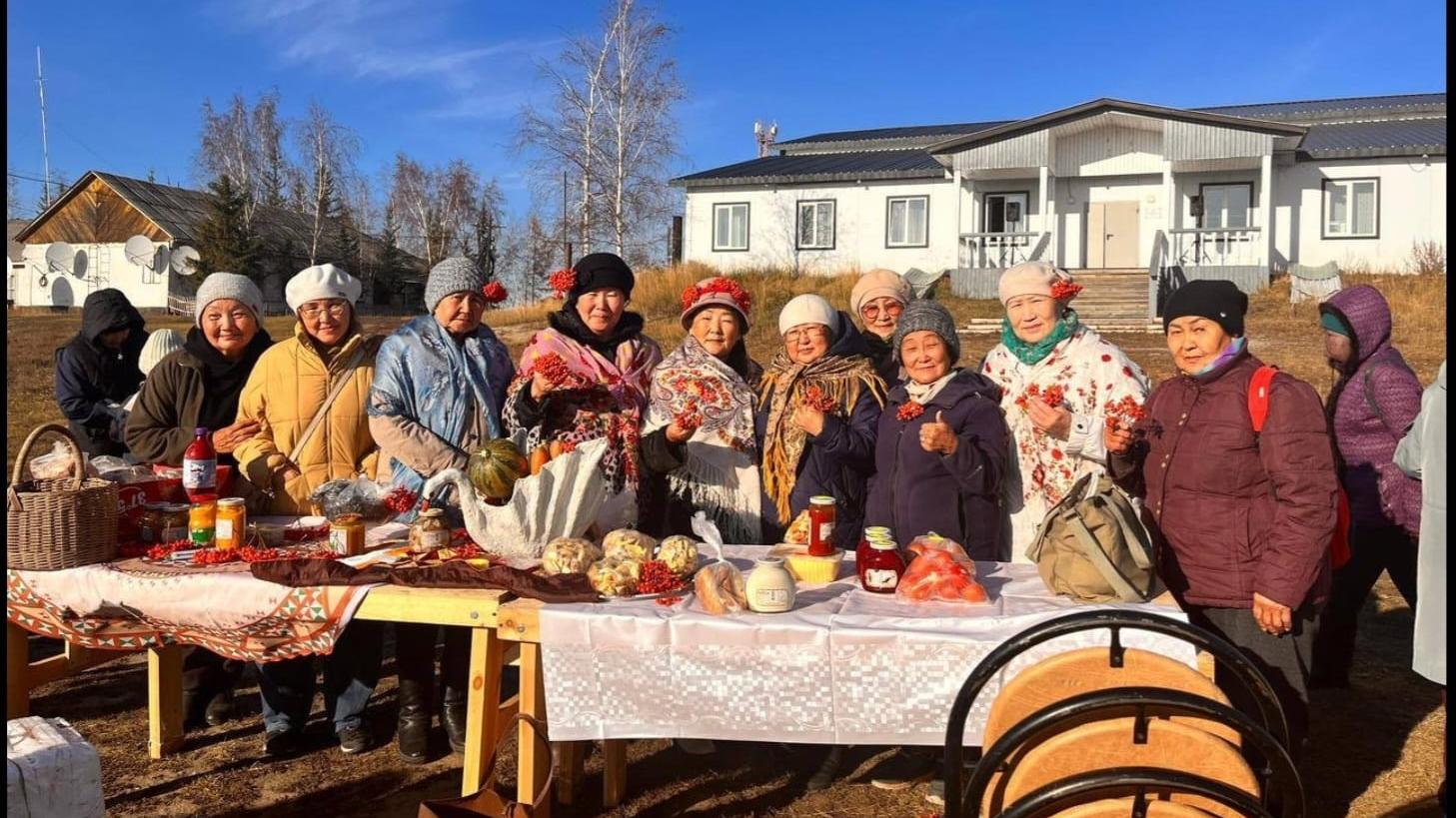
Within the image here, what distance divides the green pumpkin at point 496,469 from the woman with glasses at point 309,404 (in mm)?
1070

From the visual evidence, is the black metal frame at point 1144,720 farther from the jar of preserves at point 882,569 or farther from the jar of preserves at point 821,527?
the jar of preserves at point 821,527

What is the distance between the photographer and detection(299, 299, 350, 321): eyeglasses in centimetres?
406

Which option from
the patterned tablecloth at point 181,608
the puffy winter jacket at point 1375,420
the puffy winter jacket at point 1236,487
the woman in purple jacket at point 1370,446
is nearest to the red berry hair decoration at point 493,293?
the patterned tablecloth at point 181,608

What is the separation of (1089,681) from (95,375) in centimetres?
530

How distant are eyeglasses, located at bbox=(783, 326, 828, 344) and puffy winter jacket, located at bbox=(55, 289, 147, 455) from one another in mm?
3775

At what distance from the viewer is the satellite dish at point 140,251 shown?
33.9 m

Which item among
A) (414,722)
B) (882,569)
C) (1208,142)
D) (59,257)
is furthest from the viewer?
(59,257)

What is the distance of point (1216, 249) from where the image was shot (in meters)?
20.9

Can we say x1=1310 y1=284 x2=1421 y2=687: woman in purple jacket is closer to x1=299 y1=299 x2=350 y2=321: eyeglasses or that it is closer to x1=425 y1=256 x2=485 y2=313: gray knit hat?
x1=425 y1=256 x2=485 y2=313: gray knit hat

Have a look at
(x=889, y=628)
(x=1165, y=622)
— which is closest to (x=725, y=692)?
(x=889, y=628)

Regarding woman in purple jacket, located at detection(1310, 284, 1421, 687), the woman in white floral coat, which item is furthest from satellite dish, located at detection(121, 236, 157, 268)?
woman in purple jacket, located at detection(1310, 284, 1421, 687)

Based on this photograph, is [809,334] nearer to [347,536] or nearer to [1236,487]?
[1236,487]

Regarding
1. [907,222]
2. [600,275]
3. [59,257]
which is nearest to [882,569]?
[600,275]

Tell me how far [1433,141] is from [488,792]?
964 inches
